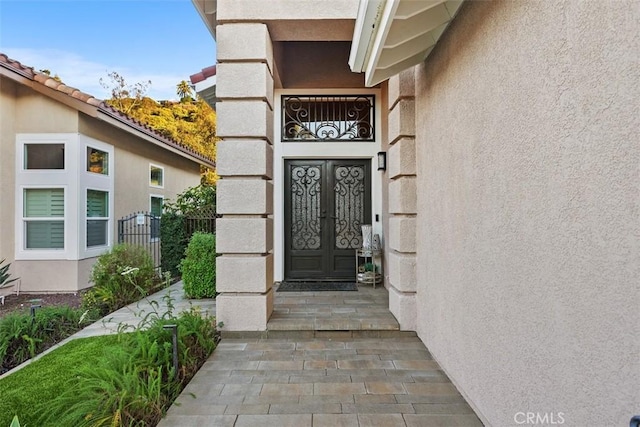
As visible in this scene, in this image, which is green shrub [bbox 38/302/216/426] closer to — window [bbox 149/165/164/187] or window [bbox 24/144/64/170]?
window [bbox 24/144/64/170]

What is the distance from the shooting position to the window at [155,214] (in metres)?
9.98

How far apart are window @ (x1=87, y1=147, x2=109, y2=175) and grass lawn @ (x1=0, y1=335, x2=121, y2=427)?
5101mm

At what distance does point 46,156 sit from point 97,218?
1603 mm

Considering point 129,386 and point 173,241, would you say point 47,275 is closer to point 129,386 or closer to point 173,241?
point 173,241

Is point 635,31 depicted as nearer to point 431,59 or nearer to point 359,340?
point 431,59

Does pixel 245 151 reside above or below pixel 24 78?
below

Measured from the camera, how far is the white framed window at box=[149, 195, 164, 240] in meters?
10.00

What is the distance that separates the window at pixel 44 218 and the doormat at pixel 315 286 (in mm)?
4879

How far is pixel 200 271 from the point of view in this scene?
19.8 ft

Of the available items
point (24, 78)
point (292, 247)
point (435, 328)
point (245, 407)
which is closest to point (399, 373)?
point (435, 328)

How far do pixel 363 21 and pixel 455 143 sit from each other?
4.16ft

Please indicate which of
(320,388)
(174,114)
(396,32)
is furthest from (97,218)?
(174,114)

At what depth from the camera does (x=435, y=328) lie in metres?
3.46

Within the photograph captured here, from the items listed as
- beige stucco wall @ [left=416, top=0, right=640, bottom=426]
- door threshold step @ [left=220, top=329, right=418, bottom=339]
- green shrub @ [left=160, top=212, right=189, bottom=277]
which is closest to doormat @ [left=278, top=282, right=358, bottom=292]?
door threshold step @ [left=220, top=329, right=418, bottom=339]
